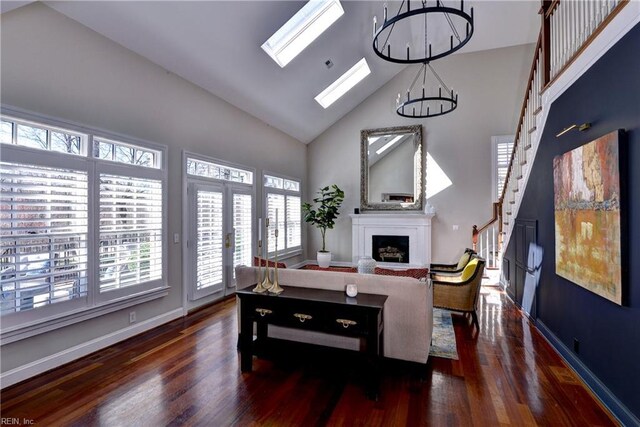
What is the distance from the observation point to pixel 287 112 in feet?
20.4

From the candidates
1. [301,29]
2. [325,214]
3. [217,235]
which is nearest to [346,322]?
[217,235]

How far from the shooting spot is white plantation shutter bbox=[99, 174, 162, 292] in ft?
10.7

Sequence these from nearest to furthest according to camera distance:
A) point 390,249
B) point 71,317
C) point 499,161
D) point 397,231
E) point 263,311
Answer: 1. point 263,311
2. point 71,317
3. point 499,161
4. point 397,231
5. point 390,249

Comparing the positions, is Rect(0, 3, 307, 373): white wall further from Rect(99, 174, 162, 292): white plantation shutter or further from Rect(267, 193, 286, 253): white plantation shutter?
Rect(267, 193, 286, 253): white plantation shutter

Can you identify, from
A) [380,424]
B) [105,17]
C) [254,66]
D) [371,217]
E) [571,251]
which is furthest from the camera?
[371,217]

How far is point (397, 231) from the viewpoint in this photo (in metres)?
7.14

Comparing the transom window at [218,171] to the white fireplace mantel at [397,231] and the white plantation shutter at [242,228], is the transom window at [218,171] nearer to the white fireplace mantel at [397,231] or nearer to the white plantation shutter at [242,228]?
Result: the white plantation shutter at [242,228]

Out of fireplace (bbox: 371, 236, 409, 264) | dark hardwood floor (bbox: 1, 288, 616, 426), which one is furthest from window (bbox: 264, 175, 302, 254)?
dark hardwood floor (bbox: 1, 288, 616, 426)

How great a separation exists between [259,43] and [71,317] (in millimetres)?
3954

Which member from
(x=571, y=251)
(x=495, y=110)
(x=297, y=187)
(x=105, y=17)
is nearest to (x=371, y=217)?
(x=297, y=187)

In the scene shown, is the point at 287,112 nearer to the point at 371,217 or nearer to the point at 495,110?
the point at 371,217

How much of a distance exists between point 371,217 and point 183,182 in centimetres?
442

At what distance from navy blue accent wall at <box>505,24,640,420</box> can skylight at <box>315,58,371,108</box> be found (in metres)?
3.82

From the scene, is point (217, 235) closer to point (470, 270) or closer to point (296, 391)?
point (296, 391)
